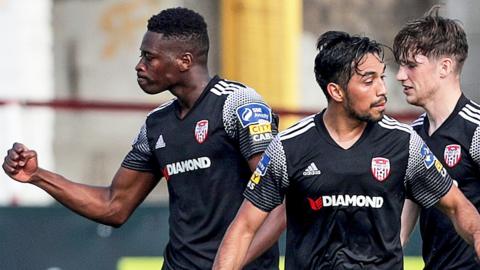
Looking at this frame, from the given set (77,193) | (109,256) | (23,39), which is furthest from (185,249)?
(23,39)

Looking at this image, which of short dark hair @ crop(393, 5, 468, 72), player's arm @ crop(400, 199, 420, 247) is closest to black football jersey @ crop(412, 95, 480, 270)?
player's arm @ crop(400, 199, 420, 247)

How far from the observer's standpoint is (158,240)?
38.3ft

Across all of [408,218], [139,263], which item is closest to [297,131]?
[408,218]

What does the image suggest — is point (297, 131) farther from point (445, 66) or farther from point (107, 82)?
point (107, 82)

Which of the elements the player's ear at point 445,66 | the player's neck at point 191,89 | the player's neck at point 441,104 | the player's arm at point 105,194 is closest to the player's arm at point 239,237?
the player's neck at point 191,89

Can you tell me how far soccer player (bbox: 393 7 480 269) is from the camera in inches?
343

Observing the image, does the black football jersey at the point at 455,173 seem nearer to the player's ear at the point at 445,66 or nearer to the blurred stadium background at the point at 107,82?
the player's ear at the point at 445,66

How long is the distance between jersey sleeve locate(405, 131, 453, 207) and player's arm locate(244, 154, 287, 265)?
0.71 metres

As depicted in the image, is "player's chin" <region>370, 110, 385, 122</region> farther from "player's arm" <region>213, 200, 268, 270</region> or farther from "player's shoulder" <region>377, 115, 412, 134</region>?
"player's arm" <region>213, 200, 268, 270</region>

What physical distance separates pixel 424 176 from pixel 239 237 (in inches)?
35.9

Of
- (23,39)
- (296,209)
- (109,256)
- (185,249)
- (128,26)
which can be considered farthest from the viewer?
(128,26)

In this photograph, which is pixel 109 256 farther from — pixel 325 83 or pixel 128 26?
pixel 128 26

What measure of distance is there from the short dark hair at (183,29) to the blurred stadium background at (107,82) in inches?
124

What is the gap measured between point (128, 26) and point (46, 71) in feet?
4.56
